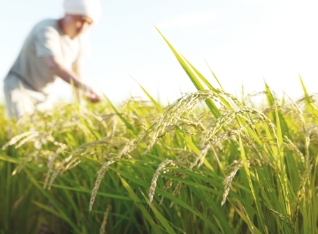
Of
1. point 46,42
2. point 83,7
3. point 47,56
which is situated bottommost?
point 47,56

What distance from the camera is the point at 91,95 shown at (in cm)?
362

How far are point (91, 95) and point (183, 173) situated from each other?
8.39ft

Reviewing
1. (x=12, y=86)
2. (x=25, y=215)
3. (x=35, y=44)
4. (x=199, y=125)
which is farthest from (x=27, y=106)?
(x=199, y=125)

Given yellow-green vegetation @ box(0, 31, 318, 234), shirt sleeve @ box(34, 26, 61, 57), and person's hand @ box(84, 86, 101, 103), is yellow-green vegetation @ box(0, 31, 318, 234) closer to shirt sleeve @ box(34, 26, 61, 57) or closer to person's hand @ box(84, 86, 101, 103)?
person's hand @ box(84, 86, 101, 103)

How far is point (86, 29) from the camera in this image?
450 cm

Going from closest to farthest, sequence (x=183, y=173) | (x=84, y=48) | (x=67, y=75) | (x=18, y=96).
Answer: (x=183, y=173) → (x=67, y=75) → (x=18, y=96) → (x=84, y=48)

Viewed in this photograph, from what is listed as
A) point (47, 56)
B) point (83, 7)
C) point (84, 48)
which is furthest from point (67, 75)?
point (84, 48)

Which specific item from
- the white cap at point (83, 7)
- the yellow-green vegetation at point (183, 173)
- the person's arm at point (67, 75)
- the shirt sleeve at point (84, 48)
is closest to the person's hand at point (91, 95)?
the person's arm at point (67, 75)

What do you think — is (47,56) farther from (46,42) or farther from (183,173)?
(183,173)

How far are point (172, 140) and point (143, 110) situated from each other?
51cm

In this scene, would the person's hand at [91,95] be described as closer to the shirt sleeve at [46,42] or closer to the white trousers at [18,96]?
the shirt sleeve at [46,42]

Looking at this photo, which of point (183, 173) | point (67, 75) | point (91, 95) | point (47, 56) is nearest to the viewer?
point (183, 173)

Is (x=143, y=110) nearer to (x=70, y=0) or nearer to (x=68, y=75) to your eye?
(x=68, y=75)

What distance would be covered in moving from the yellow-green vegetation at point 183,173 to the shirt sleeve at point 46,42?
1400 millimetres
